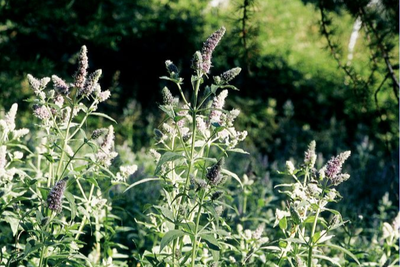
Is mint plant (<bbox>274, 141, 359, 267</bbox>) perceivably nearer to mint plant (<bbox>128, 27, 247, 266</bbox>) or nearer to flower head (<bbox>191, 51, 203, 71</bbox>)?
mint plant (<bbox>128, 27, 247, 266</bbox>)

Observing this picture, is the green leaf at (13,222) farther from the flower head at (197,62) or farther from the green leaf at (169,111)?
the flower head at (197,62)

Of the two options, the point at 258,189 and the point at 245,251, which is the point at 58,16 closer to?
the point at 258,189

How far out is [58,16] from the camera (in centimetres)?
532

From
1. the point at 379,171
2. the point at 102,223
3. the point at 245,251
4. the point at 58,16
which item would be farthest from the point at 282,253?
the point at 379,171

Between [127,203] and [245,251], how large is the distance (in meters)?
1.48

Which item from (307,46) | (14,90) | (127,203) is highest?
(307,46)

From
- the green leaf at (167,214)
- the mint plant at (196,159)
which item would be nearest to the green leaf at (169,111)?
the mint plant at (196,159)

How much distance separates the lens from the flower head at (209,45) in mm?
2199

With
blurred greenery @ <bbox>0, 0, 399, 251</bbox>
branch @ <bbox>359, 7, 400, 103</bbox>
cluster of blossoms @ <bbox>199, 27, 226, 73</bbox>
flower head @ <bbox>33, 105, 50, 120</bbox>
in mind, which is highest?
blurred greenery @ <bbox>0, 0, 399, 251</bbox>

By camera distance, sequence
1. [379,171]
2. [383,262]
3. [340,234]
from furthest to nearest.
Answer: [379,171]
[340,234]
[383,262]

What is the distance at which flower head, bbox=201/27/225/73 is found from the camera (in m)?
2.20

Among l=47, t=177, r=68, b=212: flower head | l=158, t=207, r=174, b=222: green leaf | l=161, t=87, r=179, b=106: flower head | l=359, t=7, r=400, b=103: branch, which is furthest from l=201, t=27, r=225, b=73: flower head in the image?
l=359, t=7, r=400, b=103: branch

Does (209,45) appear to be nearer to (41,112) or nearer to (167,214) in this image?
(167,214)

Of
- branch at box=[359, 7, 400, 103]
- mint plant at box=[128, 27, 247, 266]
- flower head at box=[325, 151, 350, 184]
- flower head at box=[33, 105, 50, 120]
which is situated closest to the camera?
mint plant at box=[128, 27, 247, 266]
